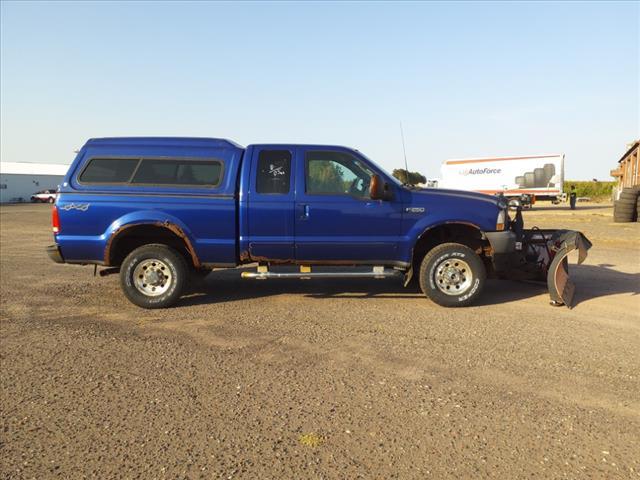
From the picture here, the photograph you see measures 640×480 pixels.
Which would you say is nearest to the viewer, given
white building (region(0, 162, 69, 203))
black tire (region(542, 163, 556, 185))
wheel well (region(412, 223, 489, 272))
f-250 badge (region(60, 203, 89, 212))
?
f-250 badge (region(60, 203, 89, 212))

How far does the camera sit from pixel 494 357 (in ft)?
14.1

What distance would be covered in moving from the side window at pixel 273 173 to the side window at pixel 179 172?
0.55m

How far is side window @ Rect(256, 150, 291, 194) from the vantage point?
243 inches

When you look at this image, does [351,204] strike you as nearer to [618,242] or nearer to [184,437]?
[184,437]

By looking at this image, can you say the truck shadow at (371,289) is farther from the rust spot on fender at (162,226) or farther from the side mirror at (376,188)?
the side mirror at (376,188)

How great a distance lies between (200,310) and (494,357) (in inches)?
145

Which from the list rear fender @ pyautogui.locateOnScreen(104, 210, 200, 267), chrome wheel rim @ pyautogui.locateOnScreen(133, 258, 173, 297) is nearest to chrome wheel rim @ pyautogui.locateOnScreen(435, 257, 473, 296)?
rear fender @ pyautogui.locateOnScreen(104, 210, 200, 267)

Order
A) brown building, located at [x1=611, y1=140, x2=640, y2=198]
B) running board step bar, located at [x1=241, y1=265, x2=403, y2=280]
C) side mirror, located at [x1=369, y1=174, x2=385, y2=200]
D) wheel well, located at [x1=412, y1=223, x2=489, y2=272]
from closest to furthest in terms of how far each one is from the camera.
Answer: side mirror, located at [x1=369, y1=174, x2=385, y2=200] → running board step bar, located at [x1=241, y1=265, x2=403, y2=280] → wheel well, located at [x1=412, y1=223, x2=489, y2=272] → brown building, located at [x1=611, y1=140, x2=640, y2=198]

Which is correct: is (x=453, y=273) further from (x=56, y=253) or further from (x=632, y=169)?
(x=632, y=169)

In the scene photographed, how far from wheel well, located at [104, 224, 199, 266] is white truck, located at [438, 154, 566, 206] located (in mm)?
26865

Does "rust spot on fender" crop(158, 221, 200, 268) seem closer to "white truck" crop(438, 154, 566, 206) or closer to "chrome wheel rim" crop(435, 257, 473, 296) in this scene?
"chrome wheel rim" crop(435, 257, 473, 296)

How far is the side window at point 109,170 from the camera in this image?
617 centimetres

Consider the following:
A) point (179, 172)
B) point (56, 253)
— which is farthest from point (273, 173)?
point (56, 253)

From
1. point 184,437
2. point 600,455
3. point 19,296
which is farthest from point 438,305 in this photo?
point 19,296
